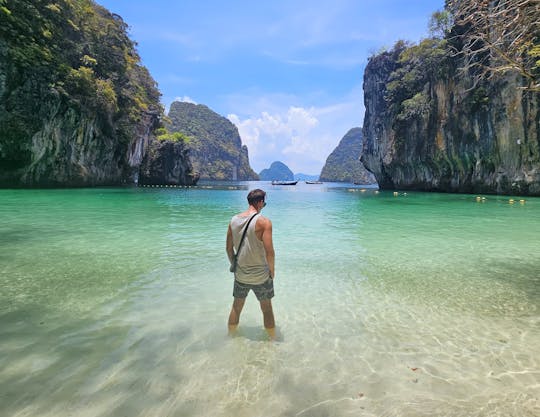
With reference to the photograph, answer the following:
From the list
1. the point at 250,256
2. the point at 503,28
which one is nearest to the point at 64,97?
the point at 250,256

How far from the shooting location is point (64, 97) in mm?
30109

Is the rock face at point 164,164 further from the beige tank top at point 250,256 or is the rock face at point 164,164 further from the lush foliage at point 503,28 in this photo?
the beige tank top at point 250,256

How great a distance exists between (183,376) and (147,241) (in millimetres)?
6518

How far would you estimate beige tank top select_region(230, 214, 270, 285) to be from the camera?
10.6 ft

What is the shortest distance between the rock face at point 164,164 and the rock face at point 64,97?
671cm

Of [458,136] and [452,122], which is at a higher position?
[452,122]

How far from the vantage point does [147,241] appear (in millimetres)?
8891

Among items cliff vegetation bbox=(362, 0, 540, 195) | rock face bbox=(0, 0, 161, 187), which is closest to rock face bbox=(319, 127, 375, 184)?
cliff vegetation bbox=(362, 0, 540, 195)

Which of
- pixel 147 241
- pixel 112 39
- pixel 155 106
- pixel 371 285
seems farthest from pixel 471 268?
pixel 155 106

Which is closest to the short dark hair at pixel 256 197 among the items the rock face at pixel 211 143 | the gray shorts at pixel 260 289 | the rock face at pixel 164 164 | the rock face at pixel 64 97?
the gray shorts at pixel 260 289

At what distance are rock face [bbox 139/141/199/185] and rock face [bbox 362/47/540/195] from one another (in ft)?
102

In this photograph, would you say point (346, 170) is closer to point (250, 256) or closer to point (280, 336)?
point (280, 336)

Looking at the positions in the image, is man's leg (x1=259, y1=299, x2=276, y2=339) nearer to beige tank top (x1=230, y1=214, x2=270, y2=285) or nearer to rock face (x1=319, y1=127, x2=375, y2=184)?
beige tank top (x1=230, y1=214, x2=270, y2=285)

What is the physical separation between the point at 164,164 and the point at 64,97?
22.8 metres
